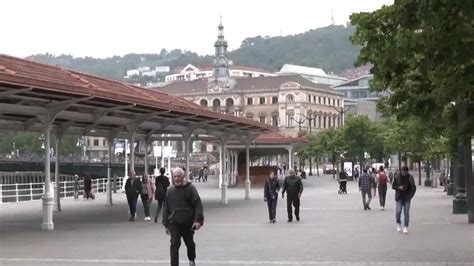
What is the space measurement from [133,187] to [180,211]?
12.8m

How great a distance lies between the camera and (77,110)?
2484 centimetres

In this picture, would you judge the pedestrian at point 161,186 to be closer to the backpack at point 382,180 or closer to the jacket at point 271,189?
the jacket at point 271,189

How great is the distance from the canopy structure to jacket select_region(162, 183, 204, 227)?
680 cm

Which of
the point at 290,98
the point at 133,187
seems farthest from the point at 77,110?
the point at 290,98

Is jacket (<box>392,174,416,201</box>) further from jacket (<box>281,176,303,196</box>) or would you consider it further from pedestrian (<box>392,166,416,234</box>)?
jacket (<box>281,176,303,196</box>)

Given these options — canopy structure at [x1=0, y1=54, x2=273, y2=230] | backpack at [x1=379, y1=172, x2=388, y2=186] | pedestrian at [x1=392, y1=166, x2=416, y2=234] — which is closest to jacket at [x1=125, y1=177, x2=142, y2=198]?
canopy structure at [x1=0, y1=54, x2=273, y2=230]

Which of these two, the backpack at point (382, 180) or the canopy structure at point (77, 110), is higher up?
the canopy structure at point (77, 110)

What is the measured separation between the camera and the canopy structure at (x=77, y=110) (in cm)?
1871

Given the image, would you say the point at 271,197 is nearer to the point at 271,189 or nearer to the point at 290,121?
the point at 271,189

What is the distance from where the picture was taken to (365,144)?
8388cm

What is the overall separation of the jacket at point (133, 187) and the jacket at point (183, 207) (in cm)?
1254

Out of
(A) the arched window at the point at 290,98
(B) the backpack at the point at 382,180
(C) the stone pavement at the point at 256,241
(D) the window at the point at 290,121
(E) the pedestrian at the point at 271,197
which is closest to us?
(C) the stone pavement at the point at 256,241

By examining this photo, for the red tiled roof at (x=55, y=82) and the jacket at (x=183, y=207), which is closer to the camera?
the jacket at (x=183, y=207)

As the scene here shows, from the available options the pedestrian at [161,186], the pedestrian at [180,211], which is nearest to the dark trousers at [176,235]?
the pedestrian at [180,211]
